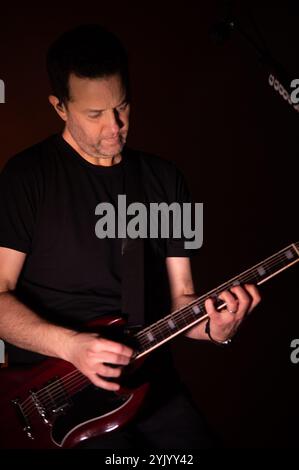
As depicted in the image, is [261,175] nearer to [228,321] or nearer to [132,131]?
[132,131]

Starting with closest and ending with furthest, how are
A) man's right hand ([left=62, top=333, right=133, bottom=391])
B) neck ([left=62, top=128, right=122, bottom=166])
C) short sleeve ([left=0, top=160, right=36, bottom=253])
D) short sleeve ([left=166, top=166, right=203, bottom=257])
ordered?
man's right hand ([left=62, top=333, right=133, bottom=391]), short sleeve ([left=0, top=160, right=36, bottom=253]), neck ([left=62, top=128, right=122, bottom=166]), short sleeve ([left=166, top=166, right=203, bottom=257])

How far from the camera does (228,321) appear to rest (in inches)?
53.9

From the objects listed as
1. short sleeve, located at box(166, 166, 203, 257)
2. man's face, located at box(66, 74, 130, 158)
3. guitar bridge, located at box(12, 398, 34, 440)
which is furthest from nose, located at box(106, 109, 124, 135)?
guitar bridge, located at box(12, 398, 34, 440)

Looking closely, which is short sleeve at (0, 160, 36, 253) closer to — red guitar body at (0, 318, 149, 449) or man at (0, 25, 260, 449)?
man at (0, 25, 260, 449)

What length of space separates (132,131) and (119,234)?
0.91 metres

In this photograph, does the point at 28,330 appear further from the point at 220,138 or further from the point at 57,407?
the point at 220,138

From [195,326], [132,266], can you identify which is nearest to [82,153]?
[132,266]

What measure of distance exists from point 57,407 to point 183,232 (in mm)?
Result: 813

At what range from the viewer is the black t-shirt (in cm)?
144

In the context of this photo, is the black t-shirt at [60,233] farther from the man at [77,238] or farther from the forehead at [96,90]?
the forehead at [96,90]

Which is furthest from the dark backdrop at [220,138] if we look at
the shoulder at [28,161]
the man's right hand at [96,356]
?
the man's right hand at [96,356]

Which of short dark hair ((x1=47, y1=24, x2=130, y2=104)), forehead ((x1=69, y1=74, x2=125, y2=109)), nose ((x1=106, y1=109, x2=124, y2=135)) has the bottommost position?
nose ((x1=106, y1=109, x2=124, y2=135))

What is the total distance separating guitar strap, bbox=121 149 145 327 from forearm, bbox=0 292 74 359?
0.27 m

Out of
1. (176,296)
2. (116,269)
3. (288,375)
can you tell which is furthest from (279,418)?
(116,269)
